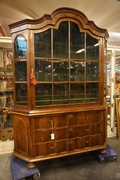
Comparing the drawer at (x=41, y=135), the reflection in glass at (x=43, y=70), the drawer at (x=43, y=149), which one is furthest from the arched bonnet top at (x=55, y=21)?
the drawer at (x=43, y=149)

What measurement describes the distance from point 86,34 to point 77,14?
0.29 metres

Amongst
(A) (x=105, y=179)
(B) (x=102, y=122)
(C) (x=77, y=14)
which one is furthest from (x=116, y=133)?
(C) (x=77, y=14)

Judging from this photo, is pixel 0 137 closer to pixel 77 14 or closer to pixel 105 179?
pixel 105 179

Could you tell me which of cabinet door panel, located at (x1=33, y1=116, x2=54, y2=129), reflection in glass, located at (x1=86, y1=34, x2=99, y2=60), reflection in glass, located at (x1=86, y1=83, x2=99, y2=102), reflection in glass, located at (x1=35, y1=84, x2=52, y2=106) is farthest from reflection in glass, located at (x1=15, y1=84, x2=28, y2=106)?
reflection in glass, located at (x1=86, y1=34, x2=99, y2=60)

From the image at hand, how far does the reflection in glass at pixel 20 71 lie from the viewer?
1803 mm

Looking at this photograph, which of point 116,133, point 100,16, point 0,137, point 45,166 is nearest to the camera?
point 45,166

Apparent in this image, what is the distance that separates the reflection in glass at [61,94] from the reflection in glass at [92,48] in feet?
1.95

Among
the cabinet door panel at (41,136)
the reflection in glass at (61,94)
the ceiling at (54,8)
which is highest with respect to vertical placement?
the ceiling at (54,8)

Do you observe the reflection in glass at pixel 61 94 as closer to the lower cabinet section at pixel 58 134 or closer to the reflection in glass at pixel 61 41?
the lower cabinet section at pixel 58 134

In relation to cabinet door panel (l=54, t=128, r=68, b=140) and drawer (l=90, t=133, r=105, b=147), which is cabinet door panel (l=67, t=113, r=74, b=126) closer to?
cabinet door panel (l=54, t=128, r=68, b=140)

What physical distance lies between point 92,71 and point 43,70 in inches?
30.2

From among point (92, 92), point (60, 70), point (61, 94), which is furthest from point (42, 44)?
point (92, 92)

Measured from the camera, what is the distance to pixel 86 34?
1904 millimetres

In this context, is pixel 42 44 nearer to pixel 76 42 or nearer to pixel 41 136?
pixel 76 42
